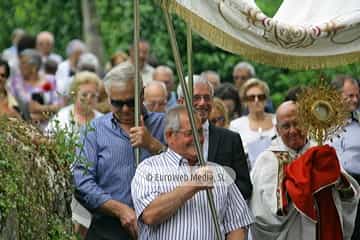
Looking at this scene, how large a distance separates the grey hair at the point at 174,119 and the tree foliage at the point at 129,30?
34.5 feet

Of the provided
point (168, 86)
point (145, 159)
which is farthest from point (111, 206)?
point (168, 86)

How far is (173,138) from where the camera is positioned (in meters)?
11.7

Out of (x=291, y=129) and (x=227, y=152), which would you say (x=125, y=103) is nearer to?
(x=227, y=152)

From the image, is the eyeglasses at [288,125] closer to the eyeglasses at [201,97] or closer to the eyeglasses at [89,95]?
the eyeglasses at [201,97]

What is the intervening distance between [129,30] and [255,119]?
9.90m

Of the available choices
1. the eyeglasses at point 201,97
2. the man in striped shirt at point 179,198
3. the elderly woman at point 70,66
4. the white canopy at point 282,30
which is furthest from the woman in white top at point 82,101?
the elderly woman at point 70,66

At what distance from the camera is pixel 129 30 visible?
26453 millimetres

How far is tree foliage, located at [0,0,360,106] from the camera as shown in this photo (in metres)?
24.5

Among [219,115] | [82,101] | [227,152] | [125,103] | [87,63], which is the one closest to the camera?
[125,103]

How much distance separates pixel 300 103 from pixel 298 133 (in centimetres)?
45

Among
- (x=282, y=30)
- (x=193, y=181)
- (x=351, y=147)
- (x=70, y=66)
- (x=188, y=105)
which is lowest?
(x=351, y=147)

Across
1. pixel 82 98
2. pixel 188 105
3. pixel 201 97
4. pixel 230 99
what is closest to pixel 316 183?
pixel 201 97

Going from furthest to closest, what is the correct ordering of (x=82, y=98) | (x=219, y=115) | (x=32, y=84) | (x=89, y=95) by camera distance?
(x=32, y=84)
(x=89, y=95)
(x=219, y=115)
(x=82, y=98)

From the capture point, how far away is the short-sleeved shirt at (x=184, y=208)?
11.5 meters
